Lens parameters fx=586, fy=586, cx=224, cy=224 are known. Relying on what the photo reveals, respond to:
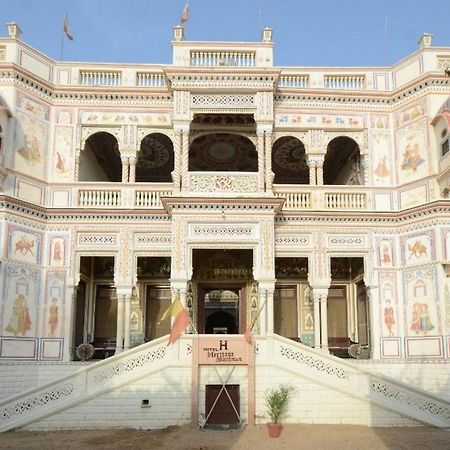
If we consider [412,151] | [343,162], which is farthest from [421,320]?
[343,162]

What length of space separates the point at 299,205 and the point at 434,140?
15.7 feet

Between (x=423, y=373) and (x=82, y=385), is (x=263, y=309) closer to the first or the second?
(x=423, y=373)

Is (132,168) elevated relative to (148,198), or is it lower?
elevated

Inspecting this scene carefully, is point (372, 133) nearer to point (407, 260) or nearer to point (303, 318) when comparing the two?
point (407, 260)

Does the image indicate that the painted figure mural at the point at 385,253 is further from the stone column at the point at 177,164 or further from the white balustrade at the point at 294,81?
the stone column at the point at 177,164

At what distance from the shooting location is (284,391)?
47.8 feet

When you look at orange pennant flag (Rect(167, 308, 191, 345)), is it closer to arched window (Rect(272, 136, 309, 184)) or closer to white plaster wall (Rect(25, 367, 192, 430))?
white plaster wall (Rect(25, 367, 192, 430))

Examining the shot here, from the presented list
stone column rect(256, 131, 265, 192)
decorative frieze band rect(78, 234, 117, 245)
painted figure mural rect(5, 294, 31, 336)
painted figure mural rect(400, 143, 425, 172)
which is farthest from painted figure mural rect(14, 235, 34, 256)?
painted figure mural rect(400, 143, 425, 172)

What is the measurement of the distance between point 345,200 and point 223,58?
6.28 metres

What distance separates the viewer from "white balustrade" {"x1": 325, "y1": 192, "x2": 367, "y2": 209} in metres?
19.5

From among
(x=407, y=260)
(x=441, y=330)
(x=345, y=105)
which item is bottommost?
(x=441, y=330)

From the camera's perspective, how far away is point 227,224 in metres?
18.0

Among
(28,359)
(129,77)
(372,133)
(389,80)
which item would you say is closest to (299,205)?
(372,133)

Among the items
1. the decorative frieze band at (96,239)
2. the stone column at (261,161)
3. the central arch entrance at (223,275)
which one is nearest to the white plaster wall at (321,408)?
the central arch entrance at (223,275)
